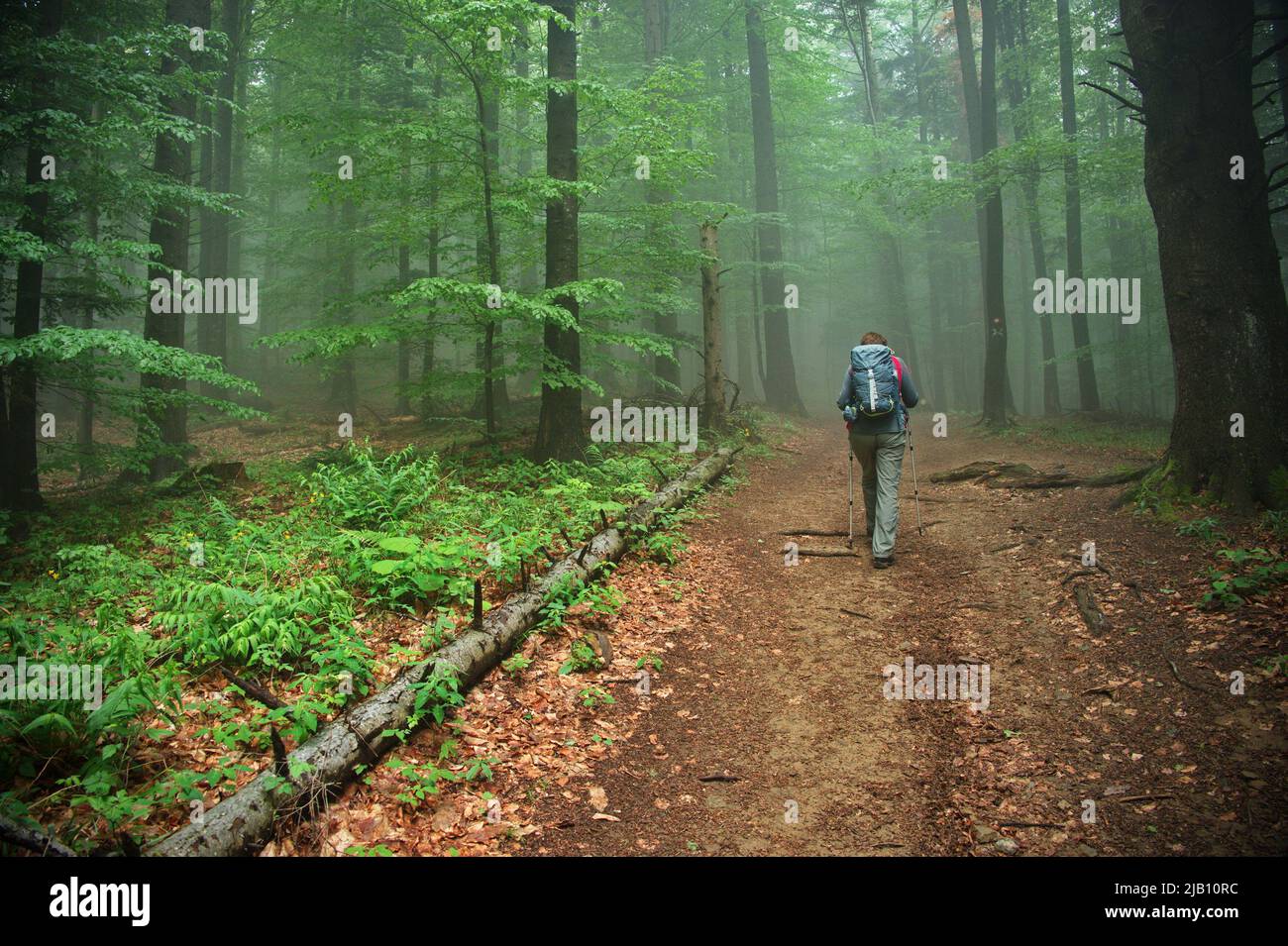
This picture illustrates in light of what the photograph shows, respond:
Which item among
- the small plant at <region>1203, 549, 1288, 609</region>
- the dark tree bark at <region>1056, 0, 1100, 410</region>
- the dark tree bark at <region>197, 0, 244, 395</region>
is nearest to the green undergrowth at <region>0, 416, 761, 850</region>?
the small plant at <region>1203, 549, 1288, 609</region>

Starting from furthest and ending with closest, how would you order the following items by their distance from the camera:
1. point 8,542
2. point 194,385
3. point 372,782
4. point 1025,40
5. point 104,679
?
point 194,385 → point 1025,40 → point 8,542 → point 104,679 → point 372,782

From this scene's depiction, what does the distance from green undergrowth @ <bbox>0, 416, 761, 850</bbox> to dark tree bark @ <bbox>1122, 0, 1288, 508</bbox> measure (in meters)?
5.82

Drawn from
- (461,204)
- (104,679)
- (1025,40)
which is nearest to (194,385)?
(461,204)

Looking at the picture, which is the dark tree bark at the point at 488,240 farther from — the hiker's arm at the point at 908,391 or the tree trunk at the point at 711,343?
the hiker's arm at the point at 908,391

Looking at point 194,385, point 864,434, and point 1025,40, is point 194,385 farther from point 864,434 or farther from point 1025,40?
point 1025,40

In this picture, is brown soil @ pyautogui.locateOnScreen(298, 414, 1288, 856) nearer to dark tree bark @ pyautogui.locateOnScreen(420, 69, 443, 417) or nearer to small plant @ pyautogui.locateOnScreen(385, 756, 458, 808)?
small plant @ pyautogui.locateOnScreen(385, 756, 458, 808)

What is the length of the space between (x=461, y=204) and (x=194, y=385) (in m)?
20.3

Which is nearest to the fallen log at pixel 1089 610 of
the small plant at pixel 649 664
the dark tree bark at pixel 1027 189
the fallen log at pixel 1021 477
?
the fallen log at pixel 1021 477

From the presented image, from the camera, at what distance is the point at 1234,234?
22.6 feet

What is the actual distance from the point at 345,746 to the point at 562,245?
8.35 m

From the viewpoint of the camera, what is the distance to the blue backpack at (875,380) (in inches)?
318

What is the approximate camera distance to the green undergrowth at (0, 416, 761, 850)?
3.53 metres

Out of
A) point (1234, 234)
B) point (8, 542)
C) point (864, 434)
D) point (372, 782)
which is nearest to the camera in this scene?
point (372, 782)

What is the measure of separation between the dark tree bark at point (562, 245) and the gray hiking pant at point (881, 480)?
4.34 m
